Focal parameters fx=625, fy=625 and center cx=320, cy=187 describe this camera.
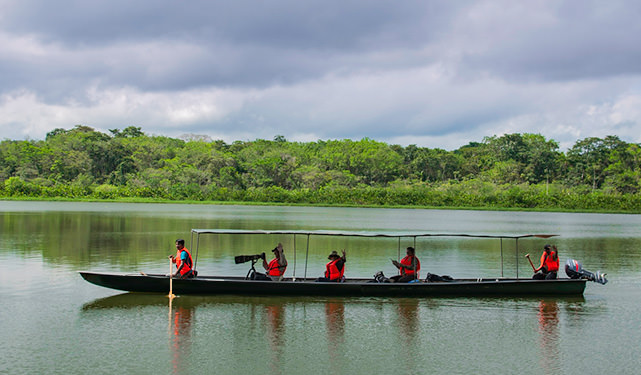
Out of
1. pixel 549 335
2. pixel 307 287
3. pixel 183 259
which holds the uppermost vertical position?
pixel 183 259

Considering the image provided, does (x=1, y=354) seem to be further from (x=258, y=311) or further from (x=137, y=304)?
(x=258, y=311)

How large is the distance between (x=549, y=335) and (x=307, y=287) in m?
6.34

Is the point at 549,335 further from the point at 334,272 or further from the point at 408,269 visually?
the point at 334,272

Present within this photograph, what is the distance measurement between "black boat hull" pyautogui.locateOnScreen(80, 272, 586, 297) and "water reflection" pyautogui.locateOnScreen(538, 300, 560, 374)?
1.03 m

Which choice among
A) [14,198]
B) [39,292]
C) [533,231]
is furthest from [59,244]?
[14,198]

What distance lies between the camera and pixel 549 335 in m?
14.2

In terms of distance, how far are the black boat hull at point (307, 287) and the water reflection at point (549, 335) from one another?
103cm

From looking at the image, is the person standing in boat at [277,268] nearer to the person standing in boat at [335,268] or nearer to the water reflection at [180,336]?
the person standing in boat at [335,268]

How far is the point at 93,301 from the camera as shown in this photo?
16734 mm

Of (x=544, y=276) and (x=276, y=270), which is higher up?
(x=276, y=270)

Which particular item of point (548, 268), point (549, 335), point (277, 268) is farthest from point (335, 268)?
point (548, 268)

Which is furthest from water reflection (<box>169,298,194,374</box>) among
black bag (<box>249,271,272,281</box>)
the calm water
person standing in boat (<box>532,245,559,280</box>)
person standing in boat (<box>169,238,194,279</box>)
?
person standing in boat (<box>532,245,559,280</box>)

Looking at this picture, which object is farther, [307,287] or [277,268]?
[277,268]

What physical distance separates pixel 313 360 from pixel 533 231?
112ft
